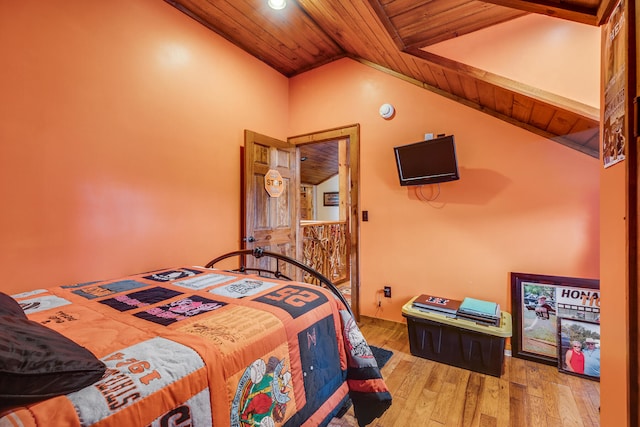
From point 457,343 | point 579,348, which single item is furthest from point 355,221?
point 579,348

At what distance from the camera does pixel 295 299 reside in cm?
137

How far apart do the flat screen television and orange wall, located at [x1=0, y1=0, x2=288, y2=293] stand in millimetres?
1726

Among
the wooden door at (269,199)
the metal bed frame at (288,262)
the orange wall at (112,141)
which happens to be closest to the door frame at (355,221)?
the wooden door at (269,199)

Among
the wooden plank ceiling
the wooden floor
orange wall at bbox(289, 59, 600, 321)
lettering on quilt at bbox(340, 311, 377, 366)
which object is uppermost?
the wooden plank ceiling

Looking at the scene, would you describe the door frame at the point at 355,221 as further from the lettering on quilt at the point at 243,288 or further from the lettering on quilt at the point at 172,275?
the lettering on quilt at the point at 172,275

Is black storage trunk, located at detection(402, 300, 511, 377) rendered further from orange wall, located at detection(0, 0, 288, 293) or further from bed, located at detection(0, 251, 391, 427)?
orange wall, located at detection(0, 0, 288, 293)

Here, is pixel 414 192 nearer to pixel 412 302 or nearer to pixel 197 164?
pixel 412 302

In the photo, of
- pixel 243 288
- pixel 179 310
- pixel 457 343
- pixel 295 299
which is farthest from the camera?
pixel 457 343

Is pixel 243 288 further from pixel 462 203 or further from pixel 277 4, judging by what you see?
pixel 277 4

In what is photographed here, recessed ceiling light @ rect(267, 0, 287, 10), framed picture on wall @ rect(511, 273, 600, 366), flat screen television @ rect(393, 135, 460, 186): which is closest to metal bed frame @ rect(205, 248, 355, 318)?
flat screen television @ rect(393, 135, 460, 186)

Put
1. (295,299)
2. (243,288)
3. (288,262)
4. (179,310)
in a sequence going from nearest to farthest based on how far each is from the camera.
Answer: (179,310) < (295,299) < (243,288) < (288,262)

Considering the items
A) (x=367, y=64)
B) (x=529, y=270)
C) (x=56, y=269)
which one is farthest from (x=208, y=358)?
(x=367, y=64)

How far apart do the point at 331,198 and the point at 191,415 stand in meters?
7.62

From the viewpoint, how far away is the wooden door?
2.79m
